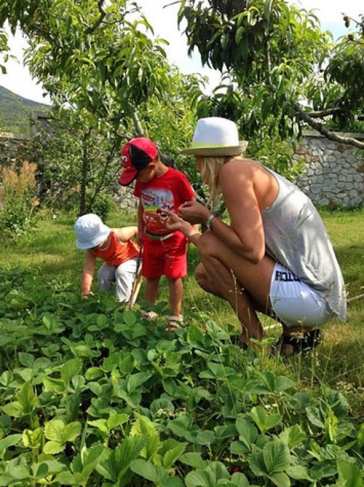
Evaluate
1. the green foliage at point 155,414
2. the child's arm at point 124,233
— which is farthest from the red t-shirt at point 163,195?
the green foliage at point 155,414

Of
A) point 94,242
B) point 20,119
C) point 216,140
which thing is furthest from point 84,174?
point 216,140

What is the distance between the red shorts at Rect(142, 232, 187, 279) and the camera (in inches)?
152

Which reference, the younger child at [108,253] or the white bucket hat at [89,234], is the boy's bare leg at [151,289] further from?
the white bucket hat at [89,234]

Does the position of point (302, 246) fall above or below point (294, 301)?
above

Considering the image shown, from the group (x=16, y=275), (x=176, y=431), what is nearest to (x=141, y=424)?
(x=176, y=431)

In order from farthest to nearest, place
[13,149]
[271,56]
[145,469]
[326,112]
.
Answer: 1. [13,149]
2. [326,112]
3. [271,56]
4. [145,469]

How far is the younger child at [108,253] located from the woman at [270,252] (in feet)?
3.69

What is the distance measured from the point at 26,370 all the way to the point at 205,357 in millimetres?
605

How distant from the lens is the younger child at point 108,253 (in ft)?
12.8

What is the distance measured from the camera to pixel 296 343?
2863 mm

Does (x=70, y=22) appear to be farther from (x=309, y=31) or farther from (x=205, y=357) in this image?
(x=205, y=357)

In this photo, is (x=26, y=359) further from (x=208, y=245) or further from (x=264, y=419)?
(x=208, y=245)

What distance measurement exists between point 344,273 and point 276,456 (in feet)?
13.6

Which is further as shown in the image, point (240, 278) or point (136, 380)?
point (240, 278)
